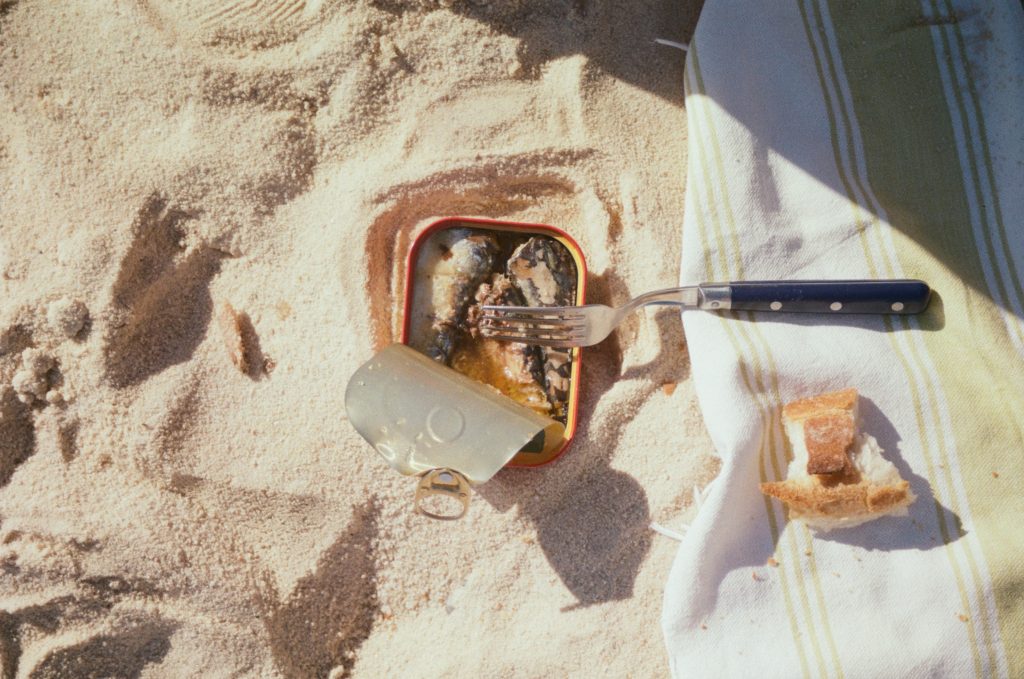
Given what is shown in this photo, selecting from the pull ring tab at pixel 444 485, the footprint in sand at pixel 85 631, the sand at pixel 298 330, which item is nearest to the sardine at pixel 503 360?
the sand at pixel 298 330

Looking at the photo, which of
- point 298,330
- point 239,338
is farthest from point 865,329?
point 239,338

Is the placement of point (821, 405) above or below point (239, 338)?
above

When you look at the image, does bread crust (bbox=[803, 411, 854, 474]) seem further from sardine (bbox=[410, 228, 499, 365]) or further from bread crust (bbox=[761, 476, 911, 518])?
sardine (bbox=[410, 228, 499, 365])

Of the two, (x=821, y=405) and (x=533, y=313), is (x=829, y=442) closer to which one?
(x=821, y=405)

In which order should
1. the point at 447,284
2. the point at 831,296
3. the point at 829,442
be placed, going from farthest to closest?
1. the point at 447,284
2. the point at 831,296
3. the point at 829,442

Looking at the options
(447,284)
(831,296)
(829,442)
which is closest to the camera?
(829,442)

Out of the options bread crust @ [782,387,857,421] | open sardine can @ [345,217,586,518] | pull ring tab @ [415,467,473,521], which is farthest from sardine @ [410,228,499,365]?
bread crust @ [782,387,857,421]

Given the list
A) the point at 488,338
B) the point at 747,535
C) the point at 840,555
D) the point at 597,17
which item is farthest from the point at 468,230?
the point at 840,555
